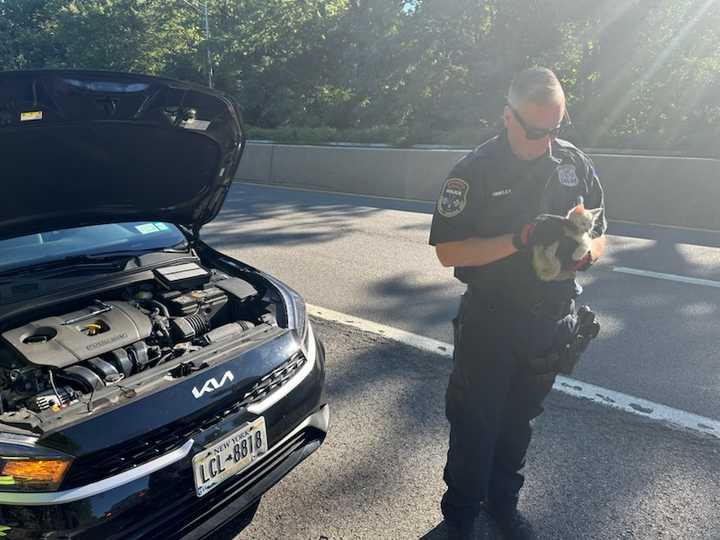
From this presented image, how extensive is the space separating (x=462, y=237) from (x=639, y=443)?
5.57 feet

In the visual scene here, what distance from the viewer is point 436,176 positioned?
11672 millimetres

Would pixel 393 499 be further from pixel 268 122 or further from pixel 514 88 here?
pixel 268 122

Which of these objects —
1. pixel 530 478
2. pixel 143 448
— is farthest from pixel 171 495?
pixel 530 478

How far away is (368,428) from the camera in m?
3.09

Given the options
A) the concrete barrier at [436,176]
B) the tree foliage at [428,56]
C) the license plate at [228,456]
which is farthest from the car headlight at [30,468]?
the tree foliage at [428,56]

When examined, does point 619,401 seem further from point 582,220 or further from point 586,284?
point 586,284

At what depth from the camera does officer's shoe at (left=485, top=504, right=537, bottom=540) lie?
229cm

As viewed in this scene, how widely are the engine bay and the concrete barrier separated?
7.98m

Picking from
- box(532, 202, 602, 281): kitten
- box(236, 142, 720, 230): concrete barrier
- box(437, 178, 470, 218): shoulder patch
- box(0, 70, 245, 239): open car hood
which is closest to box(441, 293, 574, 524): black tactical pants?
box(532, 202, 602, 281): kitten

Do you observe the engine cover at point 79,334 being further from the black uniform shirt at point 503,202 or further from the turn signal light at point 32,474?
the black uniform shirt at point 503,202

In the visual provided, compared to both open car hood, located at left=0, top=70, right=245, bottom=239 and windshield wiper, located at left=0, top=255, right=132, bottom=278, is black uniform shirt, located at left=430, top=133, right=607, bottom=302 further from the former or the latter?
windshield wiper, located at left=0, top=255, right=132, bottom=278

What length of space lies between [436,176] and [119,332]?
990cm

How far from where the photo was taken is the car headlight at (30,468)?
168 centimetres

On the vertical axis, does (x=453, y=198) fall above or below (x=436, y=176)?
above
